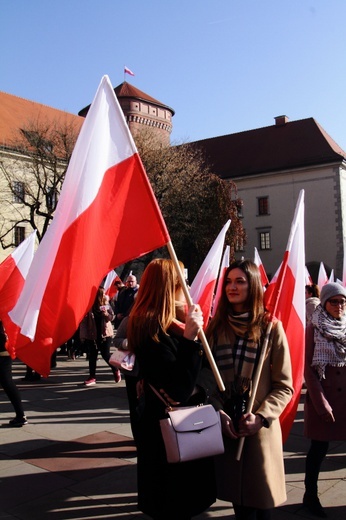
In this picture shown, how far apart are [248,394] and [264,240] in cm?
4720

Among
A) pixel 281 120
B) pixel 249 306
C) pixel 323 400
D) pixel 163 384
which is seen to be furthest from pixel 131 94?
pixel 163 384

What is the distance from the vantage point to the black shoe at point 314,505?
4.10 metres

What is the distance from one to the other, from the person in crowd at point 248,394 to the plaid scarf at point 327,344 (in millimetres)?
1259

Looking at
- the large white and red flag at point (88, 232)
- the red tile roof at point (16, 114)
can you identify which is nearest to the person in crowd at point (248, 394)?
the large white and red flag at point (88, 232)

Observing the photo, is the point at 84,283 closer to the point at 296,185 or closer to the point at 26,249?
the point at 26,249

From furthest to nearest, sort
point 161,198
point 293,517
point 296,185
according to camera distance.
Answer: point 296,185
point 161,198
point 293,517

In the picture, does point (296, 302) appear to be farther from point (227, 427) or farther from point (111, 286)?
point (111, 286)

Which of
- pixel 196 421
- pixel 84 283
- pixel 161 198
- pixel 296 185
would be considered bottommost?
pixel 196 421

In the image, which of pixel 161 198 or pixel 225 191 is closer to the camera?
pixel 161 198

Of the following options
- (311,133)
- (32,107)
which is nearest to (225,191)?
(311,133)

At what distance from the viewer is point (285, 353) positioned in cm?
332

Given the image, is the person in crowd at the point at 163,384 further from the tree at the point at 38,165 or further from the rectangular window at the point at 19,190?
the rectangular window at the point at 19,190

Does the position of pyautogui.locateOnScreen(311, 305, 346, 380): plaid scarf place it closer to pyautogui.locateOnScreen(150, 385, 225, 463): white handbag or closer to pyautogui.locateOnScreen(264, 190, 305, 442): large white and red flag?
pyautogui.locateOnScreen(264, 190, 305, 442): large white and red flag

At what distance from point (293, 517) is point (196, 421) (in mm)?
1780
